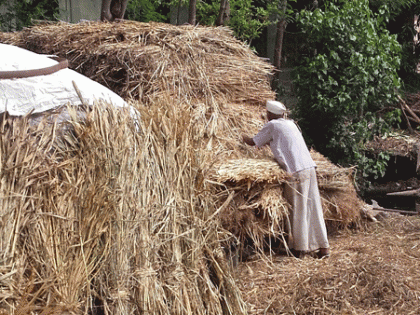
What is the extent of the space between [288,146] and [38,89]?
3.00 meters

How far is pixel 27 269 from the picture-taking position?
343 cm

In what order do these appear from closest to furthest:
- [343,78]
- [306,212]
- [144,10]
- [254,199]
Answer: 1. [254,199]
2. [306,212]
3. [343,78]
4. [144,10]

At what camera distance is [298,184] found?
631 cm

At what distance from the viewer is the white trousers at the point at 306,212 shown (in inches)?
249

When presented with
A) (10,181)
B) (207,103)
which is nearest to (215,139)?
(207,103)

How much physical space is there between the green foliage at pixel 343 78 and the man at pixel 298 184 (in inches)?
107

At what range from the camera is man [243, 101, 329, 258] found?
20.7 feet

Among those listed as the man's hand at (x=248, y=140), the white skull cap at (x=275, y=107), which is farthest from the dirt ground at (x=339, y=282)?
the white skull cap at (x=275, y=107)

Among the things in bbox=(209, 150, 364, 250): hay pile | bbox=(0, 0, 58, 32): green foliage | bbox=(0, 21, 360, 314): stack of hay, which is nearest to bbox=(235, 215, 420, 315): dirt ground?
bbox=(209, 150, 364, 250): hay pile

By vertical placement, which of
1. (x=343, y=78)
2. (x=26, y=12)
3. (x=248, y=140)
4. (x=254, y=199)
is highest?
(x=26, y=12)

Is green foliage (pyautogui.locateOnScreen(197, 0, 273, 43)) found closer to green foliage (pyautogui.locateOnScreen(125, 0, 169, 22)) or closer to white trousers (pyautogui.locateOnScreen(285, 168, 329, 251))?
green foliage (pyautogui.locateOnScreen(125, 0, 169, 22))

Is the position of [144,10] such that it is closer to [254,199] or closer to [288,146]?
[288,146]

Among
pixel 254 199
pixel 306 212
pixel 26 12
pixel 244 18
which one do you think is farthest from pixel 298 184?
pixel 26 12

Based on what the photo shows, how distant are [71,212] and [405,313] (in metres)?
2.93
